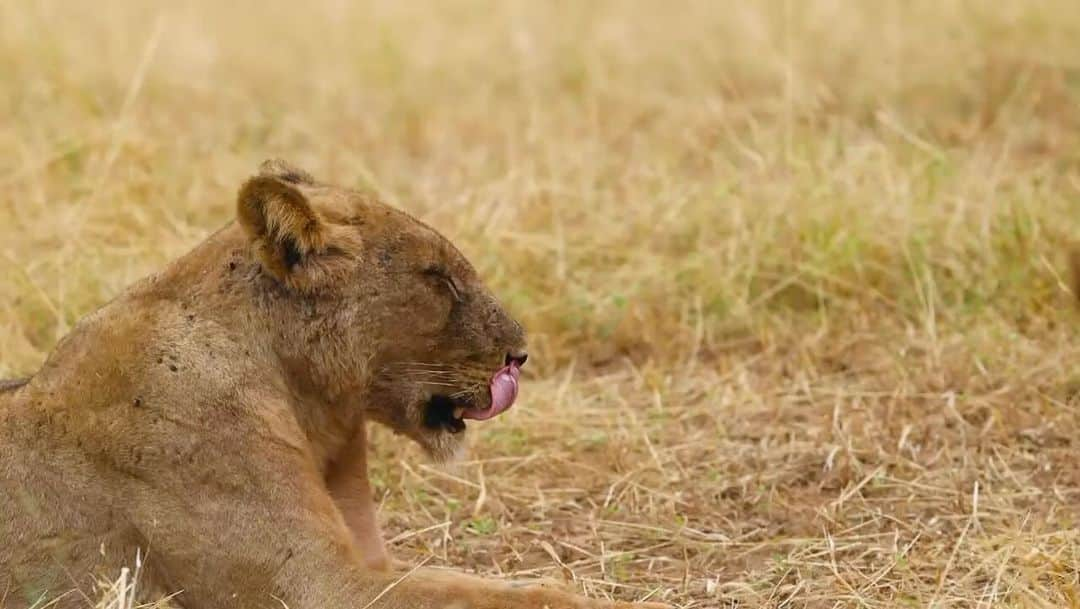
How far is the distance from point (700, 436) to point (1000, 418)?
0.83m

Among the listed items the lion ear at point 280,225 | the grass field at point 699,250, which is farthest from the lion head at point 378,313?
the grass field at point 699,250

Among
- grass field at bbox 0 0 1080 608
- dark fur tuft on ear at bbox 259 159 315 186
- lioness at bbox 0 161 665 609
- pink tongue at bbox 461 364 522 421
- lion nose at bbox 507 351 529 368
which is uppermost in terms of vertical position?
dark fur tuft on ear at bbox 259 159 315 186

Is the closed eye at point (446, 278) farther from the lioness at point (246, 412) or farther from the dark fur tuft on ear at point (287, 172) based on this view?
the dark fur tuft on ear at point (287, 172)

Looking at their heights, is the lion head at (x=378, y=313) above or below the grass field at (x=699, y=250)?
above

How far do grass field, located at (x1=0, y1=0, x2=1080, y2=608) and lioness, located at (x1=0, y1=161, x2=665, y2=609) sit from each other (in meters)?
0.76

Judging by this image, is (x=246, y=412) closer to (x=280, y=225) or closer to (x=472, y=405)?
(x=280, y=225)

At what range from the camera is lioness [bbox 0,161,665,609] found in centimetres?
345

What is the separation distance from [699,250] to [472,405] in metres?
2.52

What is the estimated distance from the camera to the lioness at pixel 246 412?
3.45 m

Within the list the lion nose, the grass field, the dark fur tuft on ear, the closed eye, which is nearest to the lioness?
the closed eye

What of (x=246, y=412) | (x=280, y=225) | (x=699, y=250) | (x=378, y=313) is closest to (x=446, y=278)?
(x=378, y=313)

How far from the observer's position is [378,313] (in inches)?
147

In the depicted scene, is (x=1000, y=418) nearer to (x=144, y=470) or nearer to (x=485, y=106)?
(x=144, y=470)

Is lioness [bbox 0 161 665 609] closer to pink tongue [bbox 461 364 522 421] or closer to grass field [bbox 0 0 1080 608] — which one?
pink tongue [bbox 461 364 522 421]
